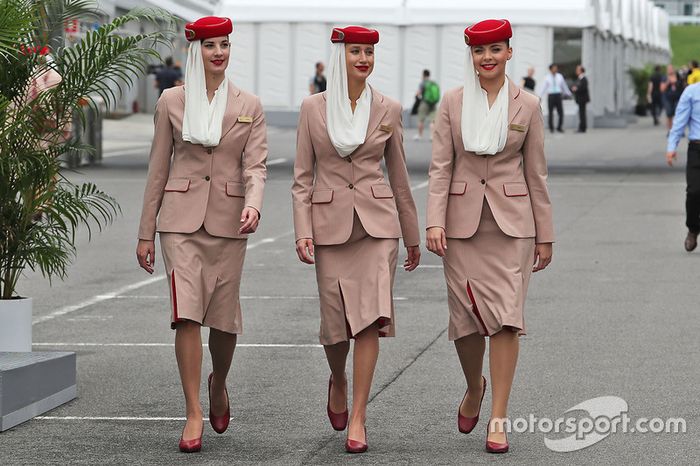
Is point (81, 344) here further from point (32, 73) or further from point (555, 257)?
point (555, 257)

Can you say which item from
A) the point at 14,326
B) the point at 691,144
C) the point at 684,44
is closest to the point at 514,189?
the point at 14,326

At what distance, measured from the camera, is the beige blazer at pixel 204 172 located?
7.01 meters

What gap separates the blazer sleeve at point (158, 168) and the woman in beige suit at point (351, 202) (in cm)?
58

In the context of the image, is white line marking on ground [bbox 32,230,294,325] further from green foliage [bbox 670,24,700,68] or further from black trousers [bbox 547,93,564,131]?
green foliage [bbox 670,24,700,68]

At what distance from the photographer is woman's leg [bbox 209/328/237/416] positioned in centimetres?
714

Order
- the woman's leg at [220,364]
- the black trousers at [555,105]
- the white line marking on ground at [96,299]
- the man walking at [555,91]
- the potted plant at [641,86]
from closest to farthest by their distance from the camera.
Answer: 1. the woman's leg at [220,364]
2. the white line marking on ground at [96,299]
3. the man walking at [555,91]
4. the black trousers at [555,105]
5. the potted plant at [641,86]

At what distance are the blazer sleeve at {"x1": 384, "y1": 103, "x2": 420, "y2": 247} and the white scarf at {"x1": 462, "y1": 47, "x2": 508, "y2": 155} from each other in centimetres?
31

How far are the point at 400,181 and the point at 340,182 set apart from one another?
273mm

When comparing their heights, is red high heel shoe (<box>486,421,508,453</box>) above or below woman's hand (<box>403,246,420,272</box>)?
below

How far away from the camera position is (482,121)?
6.87m

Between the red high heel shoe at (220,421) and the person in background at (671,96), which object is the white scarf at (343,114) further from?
the person in background at (671,96)

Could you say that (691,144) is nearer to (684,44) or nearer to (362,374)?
(362,374)

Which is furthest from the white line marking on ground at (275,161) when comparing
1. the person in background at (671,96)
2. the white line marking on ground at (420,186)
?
the person in background at (671,96)

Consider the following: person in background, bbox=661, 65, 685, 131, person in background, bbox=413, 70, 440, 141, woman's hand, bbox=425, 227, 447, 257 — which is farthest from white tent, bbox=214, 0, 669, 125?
woman's hand, bbox=425, 227, 447, 257
